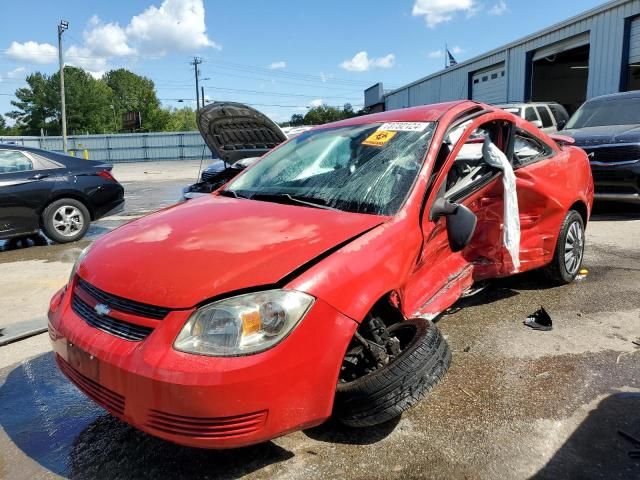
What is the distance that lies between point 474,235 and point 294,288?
6.36 ft

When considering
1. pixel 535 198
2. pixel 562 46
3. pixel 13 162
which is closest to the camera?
pixel 535 198

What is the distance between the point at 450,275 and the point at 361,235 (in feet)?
3.58

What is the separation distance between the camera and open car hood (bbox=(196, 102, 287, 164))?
7242mm

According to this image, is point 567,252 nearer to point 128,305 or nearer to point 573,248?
point 573,248

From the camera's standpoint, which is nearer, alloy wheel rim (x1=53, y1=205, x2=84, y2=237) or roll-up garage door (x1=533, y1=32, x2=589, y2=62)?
alloy wheel rim (x1=53, y1=205, x2=84, y2=237)

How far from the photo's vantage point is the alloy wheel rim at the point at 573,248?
4449mm

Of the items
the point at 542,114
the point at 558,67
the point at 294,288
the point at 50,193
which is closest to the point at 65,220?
the point at 50,193

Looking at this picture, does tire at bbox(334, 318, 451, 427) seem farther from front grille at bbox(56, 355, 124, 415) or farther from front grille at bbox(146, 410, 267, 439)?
front grille at bbox(56, 355, 124, 415)

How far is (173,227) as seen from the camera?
8.75 ft

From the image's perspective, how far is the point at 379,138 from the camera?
324 cm

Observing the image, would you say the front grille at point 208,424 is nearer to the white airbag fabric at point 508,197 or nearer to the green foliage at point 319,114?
the white airbag fabric at point 508,197

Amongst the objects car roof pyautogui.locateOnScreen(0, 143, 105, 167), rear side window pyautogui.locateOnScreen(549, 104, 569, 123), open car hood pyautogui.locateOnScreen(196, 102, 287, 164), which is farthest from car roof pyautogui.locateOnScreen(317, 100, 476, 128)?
rear side window pyautogui.locateOnScreen(549, 104, 569, 123)

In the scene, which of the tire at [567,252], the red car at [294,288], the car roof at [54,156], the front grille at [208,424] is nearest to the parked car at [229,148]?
the car roof at [54,156]

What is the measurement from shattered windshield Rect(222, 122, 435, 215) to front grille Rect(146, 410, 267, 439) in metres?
1.20
